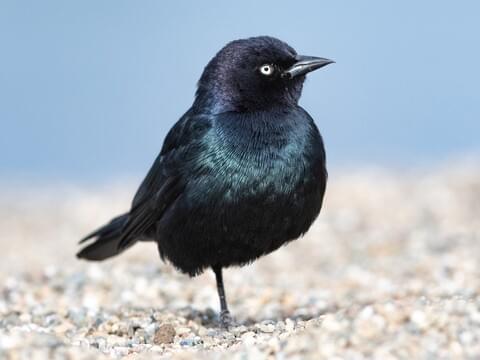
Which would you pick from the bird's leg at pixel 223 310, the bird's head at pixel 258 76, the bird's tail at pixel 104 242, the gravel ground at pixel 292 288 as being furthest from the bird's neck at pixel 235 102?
the bird's tail at pixel 104 242

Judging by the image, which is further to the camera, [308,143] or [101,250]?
[101,250]

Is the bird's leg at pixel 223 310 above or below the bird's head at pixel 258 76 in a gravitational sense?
below

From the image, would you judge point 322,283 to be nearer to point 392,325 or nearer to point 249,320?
point 249,320

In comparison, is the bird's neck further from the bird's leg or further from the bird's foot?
the bird's foot

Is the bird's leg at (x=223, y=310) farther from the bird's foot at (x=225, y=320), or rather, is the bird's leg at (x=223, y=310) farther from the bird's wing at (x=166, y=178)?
the bird's wing at (x=166, y=178)

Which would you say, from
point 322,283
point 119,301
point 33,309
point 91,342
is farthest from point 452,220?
point 91,342

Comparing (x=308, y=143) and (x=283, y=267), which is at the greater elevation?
(x=283, y=267)
